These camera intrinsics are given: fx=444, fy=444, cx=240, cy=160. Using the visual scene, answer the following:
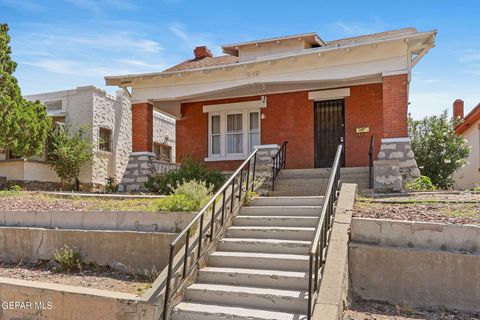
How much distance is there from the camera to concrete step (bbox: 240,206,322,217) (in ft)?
24.3

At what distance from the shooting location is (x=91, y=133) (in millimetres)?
18234

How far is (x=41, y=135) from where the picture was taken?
15.5 meters

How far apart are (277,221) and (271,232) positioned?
0.38 meters

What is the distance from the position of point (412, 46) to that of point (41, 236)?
9478 millimetres

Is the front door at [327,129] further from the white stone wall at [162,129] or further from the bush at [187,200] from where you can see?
the white stone wall at [162,129]

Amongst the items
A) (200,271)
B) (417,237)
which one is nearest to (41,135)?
(200,271)

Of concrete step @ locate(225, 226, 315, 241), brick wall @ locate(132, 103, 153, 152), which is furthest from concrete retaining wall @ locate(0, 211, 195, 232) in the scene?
brick wall @ locate(132, 103, 153, 152)

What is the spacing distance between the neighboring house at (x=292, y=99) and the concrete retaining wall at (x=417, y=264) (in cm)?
523

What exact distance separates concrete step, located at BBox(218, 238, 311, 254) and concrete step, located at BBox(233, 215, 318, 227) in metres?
0.52

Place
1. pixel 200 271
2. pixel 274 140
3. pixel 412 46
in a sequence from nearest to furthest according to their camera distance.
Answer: pixel 200 271
pixel 412 46
pixel 274 140

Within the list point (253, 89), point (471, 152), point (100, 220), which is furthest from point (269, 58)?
point (471, 152)

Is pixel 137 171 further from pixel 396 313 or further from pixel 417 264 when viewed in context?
pixel 396 313

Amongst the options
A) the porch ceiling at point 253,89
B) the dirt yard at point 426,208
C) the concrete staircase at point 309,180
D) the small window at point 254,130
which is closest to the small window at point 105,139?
the porch ceiling at point 253,89

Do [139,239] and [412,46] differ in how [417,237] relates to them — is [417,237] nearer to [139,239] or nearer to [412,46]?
[139,239]
